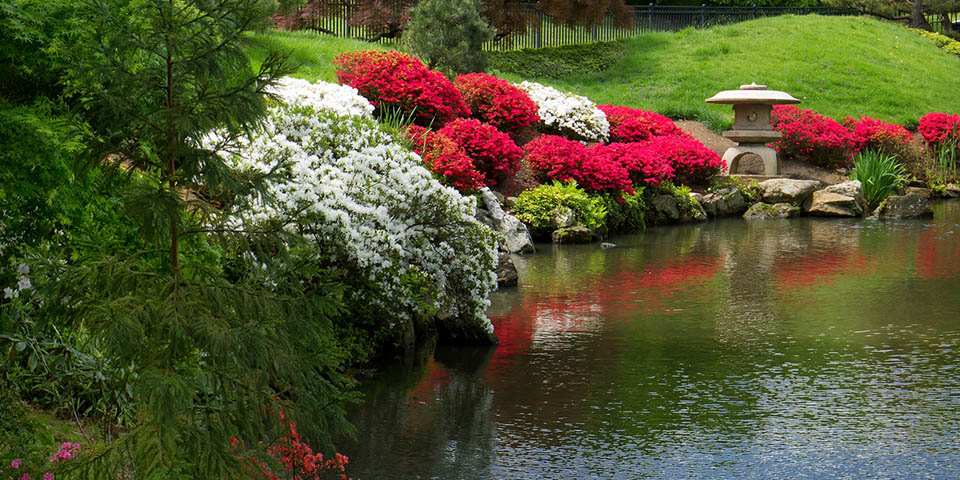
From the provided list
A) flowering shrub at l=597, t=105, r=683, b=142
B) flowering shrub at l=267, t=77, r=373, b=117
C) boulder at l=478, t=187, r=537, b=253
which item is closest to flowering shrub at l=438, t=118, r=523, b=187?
boulder at l=478, t=187, r=537, b=253

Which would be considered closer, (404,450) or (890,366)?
(404,450)

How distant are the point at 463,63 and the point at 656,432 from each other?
16.3 meters

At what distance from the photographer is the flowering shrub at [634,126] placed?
21406mm

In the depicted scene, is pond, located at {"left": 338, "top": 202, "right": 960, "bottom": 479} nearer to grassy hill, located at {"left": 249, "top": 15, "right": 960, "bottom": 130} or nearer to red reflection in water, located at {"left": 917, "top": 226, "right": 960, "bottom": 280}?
red reflection in water, located at {"left": 917, "top": 226, "right": 960, "bottom": 280}

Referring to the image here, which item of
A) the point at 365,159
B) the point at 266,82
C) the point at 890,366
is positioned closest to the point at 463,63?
the point at 365,159

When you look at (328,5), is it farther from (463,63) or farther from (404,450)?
(404,450)

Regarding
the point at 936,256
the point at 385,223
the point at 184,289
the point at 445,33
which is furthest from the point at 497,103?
the point at 184,289

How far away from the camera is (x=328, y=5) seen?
99.5 feet

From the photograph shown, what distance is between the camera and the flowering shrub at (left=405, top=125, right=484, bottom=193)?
14.7 metres

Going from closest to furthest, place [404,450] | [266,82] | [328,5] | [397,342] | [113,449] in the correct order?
1. [113,449]
2. [266,82]
3. [404,450]
4. [397,342]
5. [328,5]

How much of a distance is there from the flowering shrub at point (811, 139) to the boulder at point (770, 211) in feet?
11.6

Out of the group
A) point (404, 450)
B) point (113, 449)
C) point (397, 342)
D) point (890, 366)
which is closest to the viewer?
point (113, 449)

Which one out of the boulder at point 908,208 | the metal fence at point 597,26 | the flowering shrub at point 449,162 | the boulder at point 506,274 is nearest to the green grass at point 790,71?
the metal fence at point 597,26

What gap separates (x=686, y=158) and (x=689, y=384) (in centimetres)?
1284
